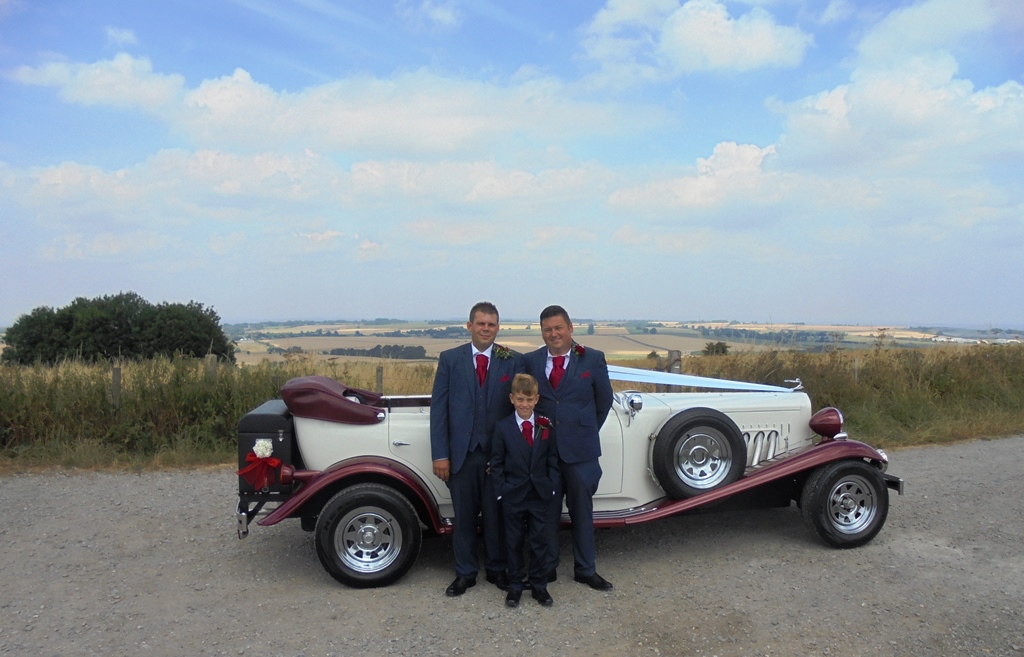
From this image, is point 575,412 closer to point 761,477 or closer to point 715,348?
point 761,477

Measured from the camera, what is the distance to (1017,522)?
6582mm

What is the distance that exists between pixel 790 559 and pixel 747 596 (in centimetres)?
89

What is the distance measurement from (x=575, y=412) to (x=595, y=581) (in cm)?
117

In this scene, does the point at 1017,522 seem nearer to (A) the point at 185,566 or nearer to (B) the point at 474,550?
(B) the point at 474,550

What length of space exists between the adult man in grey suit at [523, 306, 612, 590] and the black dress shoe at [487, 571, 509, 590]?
0.30 metres

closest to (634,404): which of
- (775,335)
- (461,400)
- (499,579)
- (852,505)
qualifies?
(461,400)

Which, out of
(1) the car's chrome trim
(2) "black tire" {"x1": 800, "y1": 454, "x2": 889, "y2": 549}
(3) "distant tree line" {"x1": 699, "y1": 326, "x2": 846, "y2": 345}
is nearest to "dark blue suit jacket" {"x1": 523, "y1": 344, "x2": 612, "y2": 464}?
(2) "black tire" {"x1": 800, "y1": 454, "x2": 889, "y2": 549}

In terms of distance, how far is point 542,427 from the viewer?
4852 mm

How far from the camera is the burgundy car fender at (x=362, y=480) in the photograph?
5.04m

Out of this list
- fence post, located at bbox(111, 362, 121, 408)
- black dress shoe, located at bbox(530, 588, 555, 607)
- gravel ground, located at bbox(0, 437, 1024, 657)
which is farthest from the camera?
fence post, located at bbox(111, 362, 121, 408)

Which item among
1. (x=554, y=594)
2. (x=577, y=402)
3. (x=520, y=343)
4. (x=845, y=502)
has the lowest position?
(x=554, y=594)

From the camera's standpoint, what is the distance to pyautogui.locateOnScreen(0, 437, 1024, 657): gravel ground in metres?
4.22

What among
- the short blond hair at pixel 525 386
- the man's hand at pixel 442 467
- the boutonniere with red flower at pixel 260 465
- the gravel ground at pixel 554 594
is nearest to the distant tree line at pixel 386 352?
the gravel ground at pixel 554 594

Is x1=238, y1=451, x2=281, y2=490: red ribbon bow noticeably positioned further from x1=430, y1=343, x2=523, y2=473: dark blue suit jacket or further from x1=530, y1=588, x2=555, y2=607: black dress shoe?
x1=530, y1=588, x2=555, y2=607: black dress shoe
